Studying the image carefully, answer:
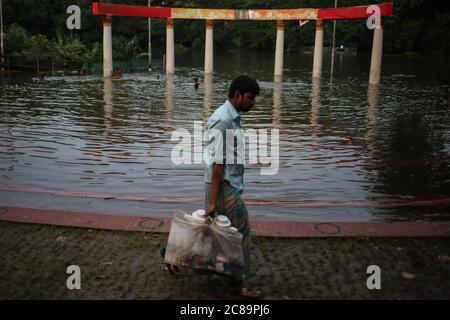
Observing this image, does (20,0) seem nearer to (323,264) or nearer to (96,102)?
(96,102)

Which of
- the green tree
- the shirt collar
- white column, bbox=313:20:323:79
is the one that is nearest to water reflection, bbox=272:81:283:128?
white column, bbox=313:20:323:79

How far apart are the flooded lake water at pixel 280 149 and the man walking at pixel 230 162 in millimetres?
3072

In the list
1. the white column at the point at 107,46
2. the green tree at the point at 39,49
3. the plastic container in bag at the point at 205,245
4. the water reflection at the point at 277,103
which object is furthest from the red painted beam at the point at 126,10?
the plastic container in bag at the point at 205,245

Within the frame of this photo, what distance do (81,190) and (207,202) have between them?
482cm

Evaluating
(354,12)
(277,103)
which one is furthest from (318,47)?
(277,103)

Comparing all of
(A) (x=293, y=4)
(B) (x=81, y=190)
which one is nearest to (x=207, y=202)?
(B) (x=81, y=190)

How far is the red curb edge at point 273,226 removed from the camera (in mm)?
6488

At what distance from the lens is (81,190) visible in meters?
9.05

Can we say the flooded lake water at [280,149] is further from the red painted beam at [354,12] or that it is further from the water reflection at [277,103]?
the red painted beam at [354,12]

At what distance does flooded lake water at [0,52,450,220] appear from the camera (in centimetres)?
880

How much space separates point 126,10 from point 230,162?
118ft

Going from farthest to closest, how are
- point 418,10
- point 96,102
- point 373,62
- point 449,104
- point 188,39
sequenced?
point 188,39 → point 373,62 → point 418,10 → point 449,104 → point 96,102

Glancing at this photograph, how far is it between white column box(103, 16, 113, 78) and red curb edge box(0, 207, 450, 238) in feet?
105

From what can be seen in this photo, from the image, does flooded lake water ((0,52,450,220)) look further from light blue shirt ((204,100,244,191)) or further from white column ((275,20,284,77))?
white column ((275,20,284,77))
